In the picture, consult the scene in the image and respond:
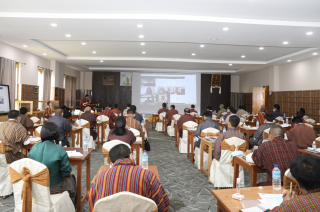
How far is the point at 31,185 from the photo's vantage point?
2.22m

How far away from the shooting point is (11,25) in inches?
256

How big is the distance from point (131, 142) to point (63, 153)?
174 centimetres

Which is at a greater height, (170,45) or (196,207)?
(170,45)

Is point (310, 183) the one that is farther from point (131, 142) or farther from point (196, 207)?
point (131, 142)

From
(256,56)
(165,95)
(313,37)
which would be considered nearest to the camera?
(313,37)

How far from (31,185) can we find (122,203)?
1.15 metres

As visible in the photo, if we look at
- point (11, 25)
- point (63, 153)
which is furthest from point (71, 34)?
point (63, 153)

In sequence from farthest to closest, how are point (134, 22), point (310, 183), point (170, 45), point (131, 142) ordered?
point (170, 45), point (134, 22), point (131, 142), point (310, 183)

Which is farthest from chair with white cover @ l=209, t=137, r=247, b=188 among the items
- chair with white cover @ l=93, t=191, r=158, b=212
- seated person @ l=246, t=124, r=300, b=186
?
chair with white cover @ l=93, t=191, r=158, b=212

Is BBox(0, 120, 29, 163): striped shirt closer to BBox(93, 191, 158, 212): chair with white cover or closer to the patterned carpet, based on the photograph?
the patterned carpet

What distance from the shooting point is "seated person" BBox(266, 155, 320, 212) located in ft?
4.35

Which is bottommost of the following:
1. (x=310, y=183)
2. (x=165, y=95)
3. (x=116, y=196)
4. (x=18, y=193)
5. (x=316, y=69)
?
(x=18, y=193)

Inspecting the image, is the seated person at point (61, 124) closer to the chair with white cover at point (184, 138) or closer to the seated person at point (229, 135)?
the chair with white cover at point (184, 138)

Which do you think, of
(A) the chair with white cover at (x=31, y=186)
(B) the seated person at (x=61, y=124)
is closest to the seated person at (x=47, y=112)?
(B) the seated person at (x=61, y=124)
